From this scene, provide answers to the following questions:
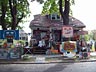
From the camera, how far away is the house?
168 ft

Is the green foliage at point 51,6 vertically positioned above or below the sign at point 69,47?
above

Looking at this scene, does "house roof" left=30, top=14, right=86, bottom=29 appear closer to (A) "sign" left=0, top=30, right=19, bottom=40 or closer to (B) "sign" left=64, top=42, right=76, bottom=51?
(A) "sign" left=0, top=30, right=19, bottom=40

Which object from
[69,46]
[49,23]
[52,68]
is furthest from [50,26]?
[52,68]

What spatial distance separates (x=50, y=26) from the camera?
50031mm

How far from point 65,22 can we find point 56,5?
19.9ft

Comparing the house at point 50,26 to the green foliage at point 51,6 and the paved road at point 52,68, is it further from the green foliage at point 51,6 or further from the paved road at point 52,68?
the paved road at point 52,68

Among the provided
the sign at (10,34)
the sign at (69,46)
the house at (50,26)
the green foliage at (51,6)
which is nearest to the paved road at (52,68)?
the sign at (69,46)

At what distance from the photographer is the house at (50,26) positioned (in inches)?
2019

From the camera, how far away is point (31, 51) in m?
39.4

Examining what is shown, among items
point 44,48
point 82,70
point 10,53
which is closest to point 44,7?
point 44,48

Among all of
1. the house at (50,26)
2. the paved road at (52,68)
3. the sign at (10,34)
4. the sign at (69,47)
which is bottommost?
the paved road at (52,68)

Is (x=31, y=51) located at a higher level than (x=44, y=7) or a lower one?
lower

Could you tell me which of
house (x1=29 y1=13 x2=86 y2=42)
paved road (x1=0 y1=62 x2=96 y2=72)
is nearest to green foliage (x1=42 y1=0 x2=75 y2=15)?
house (x1=29 y1=13 x2=86 y2=42)

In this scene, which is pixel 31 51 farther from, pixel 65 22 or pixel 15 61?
pixel 15 61
